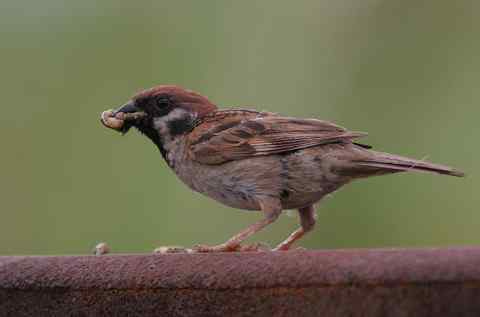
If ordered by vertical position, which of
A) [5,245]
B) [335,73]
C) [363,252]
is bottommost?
[5,245]

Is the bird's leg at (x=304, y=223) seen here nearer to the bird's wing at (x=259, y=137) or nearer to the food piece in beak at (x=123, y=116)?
the bird's wing at (x=259, y=137)

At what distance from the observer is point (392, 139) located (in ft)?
21.1

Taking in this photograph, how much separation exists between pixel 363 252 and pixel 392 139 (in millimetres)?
4384

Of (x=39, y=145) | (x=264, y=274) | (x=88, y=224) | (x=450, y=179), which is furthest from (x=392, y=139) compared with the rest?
(x=264, y=274)

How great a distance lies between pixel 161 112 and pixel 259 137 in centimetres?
48

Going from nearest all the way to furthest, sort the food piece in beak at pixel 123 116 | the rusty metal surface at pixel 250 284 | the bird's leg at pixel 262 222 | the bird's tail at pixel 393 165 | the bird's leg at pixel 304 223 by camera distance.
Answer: the rusty metal surface at pixel 250 284 → the bird's tail at pixel 393 165 → the bird's leg at pixel 262 222 → the food piece in beak at pixel 123 116 → the bird's leg at pixel 304 223

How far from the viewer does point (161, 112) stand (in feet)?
14.1

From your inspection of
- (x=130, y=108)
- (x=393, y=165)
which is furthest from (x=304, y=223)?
(x=130, y=108)

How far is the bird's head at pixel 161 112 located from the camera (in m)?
4.25

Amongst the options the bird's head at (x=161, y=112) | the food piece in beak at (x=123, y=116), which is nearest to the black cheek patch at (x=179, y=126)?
the bird's head at (x=161, y=112)

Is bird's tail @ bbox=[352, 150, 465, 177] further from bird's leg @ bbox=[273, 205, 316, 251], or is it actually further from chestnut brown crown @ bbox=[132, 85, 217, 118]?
chestnut brown crown @ bbox=[132, 85, 217, 118]

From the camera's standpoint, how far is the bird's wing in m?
4.06

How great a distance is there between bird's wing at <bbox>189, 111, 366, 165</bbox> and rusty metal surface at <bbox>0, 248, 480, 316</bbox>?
63.9 inches

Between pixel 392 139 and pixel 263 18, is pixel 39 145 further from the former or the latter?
pixel 392 139
